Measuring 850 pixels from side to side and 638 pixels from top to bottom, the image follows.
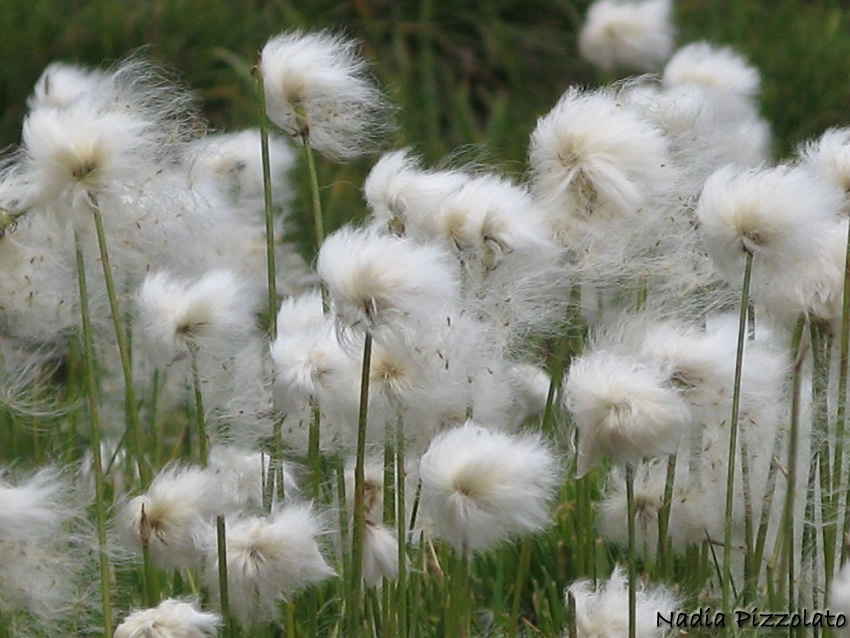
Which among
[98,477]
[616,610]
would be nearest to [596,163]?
[616,610]

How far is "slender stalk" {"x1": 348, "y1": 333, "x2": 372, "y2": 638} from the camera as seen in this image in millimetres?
1251

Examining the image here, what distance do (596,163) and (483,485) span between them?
35 centimetres

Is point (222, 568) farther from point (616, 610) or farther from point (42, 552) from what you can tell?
point (616, 610)

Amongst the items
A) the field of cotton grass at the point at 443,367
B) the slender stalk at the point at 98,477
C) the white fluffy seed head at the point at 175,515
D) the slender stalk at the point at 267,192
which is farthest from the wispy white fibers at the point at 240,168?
the white fluffy seed head at the point at 175,515

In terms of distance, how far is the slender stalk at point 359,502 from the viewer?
1.25 meters

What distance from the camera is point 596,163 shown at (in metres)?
1.40

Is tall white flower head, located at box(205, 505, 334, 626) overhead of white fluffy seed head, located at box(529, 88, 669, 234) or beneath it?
beneath

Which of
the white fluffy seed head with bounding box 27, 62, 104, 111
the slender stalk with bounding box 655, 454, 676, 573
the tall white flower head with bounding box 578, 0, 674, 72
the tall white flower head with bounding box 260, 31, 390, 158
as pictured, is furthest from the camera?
the tall white flower head with bounding box 578, 0, 674, 72

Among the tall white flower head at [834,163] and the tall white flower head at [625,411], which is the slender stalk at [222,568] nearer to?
the tall white flower head at [625,411]

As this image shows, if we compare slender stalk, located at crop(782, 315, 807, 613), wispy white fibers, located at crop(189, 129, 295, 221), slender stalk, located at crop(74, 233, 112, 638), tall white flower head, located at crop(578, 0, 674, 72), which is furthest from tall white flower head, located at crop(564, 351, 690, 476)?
tall white flower head, located at crop(578, 0, 674, 72)

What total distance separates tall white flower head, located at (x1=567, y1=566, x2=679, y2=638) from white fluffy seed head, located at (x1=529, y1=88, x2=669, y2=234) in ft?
1.13

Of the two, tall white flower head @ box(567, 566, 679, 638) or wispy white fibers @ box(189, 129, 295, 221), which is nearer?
tall white flower head @ box(567, 566, 679, 638)

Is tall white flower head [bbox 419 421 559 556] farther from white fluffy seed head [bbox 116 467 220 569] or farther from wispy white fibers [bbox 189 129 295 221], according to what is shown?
wispy white fibers [bbox 189 129 295 221]

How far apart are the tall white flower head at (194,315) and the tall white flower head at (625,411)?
393mm
